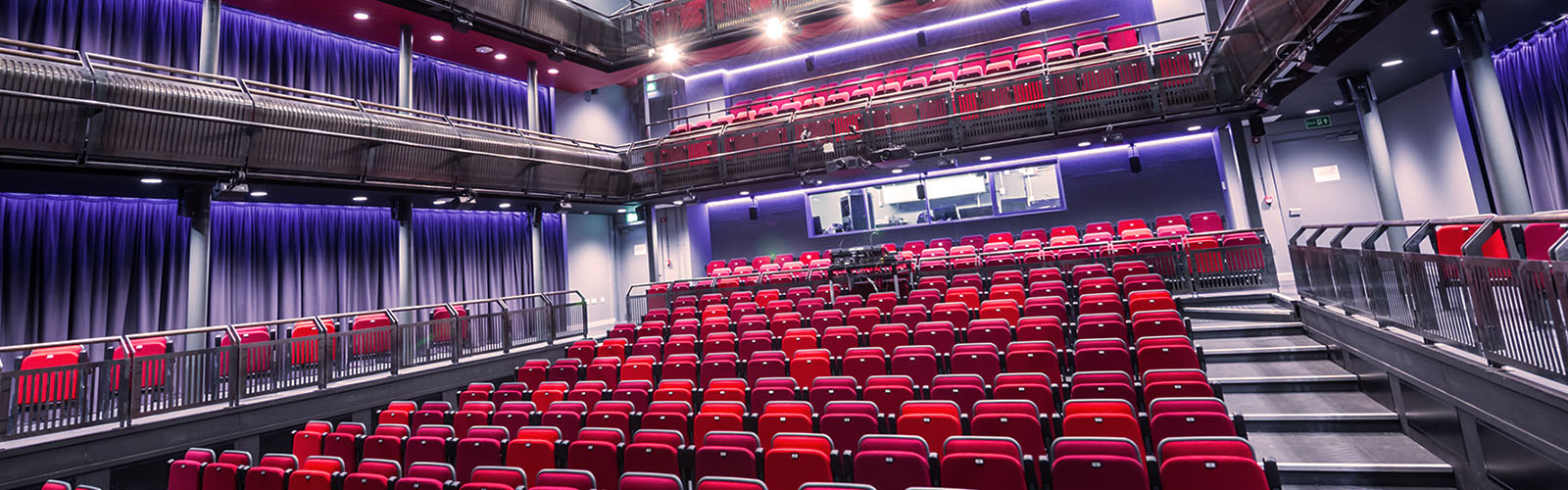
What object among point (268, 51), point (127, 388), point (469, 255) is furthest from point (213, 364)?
point (268, 51)

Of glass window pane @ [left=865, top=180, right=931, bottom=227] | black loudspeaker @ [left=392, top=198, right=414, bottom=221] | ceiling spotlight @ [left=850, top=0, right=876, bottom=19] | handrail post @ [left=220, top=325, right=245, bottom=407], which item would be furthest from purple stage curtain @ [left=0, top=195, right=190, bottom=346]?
ceiling spotlight @ [left=850, top=0, right=876, bottom=19]

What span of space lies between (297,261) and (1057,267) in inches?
446

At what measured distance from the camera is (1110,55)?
32.7 ft

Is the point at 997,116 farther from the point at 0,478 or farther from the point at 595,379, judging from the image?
the point at 0,478

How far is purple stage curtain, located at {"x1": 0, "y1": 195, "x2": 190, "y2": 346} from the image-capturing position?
7574mm

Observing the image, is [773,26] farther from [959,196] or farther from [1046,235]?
[1046,235]

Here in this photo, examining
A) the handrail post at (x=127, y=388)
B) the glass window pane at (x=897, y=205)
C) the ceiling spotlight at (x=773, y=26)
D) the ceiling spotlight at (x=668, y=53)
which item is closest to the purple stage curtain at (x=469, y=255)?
the ceiling spotlight at (x=668, y=53)

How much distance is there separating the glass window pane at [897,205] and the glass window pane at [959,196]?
0.25 metres

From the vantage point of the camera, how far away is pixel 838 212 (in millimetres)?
13633

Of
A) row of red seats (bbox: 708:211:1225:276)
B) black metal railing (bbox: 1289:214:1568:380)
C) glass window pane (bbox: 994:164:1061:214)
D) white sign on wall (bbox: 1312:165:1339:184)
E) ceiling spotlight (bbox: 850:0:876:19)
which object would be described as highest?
ceiling spotlight (bbox: 850:0:876:19)

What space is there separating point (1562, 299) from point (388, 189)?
35.4ft

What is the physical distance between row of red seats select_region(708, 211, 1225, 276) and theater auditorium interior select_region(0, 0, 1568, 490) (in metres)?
0.14

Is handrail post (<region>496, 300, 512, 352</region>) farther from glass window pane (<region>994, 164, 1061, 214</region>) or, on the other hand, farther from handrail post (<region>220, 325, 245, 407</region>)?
glass window pane (<region>994, 164, 1061, 214</region>)

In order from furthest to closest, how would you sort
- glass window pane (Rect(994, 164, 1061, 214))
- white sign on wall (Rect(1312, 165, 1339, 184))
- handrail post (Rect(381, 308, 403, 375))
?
glass window pane (Rect(994, 164, 1061, 214))
white sign on wall (Rect(1312, 165, 1339, 184))
handrail post (Rect(381, 308, 403, 375))
